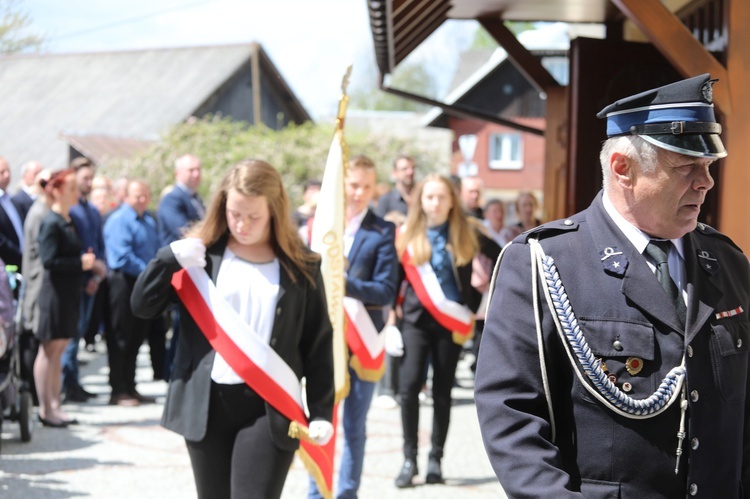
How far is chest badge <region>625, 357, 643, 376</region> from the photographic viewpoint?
8.82 ft

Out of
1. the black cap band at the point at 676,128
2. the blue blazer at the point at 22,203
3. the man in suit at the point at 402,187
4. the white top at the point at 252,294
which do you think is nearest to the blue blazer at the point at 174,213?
the blue blazer at the point at 22,203

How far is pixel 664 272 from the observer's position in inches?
110

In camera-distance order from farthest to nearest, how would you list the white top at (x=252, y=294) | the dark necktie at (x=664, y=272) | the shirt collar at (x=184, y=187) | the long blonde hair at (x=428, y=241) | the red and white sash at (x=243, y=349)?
the shirt collar at (x=184, y=187) → the long blonde hair at (x=428, y=241) → the white top at (x=252, y=294) → the red and white sash at (x=243, y=349) → the dark necktie at (x=664, y=272)

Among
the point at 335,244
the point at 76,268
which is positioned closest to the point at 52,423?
the point at 76,268

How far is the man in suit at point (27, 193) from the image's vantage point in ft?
36.6

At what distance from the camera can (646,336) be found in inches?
106

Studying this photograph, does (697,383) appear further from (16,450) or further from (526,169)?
(526,169)

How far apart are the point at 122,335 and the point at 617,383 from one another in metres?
8.69

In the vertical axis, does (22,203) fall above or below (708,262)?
above

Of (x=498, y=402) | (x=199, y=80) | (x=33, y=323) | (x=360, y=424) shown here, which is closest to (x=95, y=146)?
(x=199, y=80)

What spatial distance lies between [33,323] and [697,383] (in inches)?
292

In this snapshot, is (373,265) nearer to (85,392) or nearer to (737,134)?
(737,134)

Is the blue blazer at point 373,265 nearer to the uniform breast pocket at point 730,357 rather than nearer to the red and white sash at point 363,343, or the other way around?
the red and white sash at point 363,343

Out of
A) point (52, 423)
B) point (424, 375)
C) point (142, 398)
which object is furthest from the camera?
point (142, 398)
